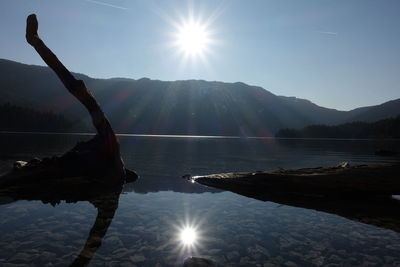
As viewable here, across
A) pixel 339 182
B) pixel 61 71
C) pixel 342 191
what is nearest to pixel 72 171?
pixel 61 71

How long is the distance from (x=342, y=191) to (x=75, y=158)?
50.8ft

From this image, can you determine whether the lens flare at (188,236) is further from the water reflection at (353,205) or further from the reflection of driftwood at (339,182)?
the reflection of driftwood at (339,182)

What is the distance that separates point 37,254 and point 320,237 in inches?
356

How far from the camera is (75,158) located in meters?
17.5

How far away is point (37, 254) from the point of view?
26.3 ft

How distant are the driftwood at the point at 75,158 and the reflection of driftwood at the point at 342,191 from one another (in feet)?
30.0

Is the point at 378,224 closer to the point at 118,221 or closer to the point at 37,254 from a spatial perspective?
the point at 118,221

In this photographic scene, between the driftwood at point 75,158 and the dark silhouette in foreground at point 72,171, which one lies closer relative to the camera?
the dark silhouette in foreground at point 72,171

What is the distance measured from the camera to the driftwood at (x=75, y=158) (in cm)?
1648

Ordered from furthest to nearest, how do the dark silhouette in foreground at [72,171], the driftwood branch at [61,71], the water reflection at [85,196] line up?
1. the driftwood branch at [61,71]
2. the dark silhouette in foreground at [72,171]
3. the water reflection at [85,196]

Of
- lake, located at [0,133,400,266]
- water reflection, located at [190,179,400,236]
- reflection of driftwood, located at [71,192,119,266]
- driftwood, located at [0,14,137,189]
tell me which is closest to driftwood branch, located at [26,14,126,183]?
driftwood, located at [0,14,137,189]

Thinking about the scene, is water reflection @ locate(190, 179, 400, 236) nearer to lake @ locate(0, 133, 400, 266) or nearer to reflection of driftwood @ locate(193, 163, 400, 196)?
lake @ locate(0, 133, 400, 266)

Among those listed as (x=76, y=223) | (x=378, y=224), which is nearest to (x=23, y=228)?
(x=76, y=223)

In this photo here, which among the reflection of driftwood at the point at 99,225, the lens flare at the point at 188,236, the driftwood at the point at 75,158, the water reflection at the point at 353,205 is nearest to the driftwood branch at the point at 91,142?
the driftwood at the point at 75,158
